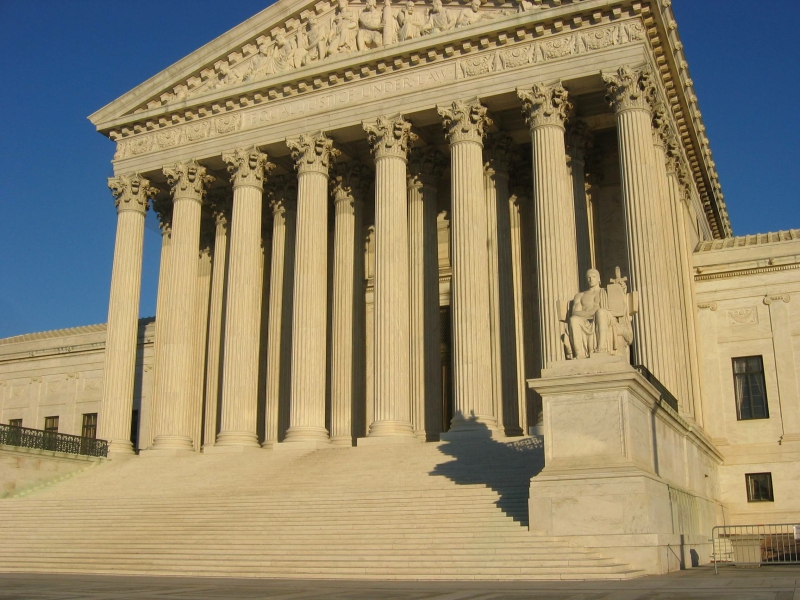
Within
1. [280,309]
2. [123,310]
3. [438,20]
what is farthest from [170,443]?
[438,20]

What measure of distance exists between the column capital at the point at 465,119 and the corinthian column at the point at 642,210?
16.3 ft

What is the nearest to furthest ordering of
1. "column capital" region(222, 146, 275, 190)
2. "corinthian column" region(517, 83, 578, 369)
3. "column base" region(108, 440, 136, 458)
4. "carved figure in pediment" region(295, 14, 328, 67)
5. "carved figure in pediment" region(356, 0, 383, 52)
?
"corinthian column" region(517, 83, 578, 369), "carved figure in pediment" region(356, 0, 383, 52), "column base" region(108, 440, 136, 458), "carved figure in pediment" region(295, 14, 328, 67), "column capital" region(222, 146, 275, 190)

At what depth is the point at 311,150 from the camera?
36875 millimetres

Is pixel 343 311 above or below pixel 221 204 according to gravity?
below

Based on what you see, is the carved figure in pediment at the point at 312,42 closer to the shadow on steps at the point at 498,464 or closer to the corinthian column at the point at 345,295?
the corinthian column at the point at 345,295

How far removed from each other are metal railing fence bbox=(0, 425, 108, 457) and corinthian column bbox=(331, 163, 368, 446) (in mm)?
10293

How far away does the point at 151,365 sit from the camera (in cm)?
4741

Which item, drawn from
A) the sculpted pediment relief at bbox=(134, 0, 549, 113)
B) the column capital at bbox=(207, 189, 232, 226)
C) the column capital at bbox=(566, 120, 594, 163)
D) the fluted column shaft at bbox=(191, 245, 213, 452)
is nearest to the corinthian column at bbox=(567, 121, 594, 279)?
the column capital at bbox=(566, 120, 594, 163)

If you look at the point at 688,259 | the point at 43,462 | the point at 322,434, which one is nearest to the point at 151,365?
the point at 43,462

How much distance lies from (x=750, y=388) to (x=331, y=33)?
23.1m

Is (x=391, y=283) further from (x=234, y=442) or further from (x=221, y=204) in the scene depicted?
(x=221, y=204)

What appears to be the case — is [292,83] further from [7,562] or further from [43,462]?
[7,562]

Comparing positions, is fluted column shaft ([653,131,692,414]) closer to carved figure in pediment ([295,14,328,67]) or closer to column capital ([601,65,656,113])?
column capital ([601,65,656,113])

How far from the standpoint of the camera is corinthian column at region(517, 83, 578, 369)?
3039 cm
